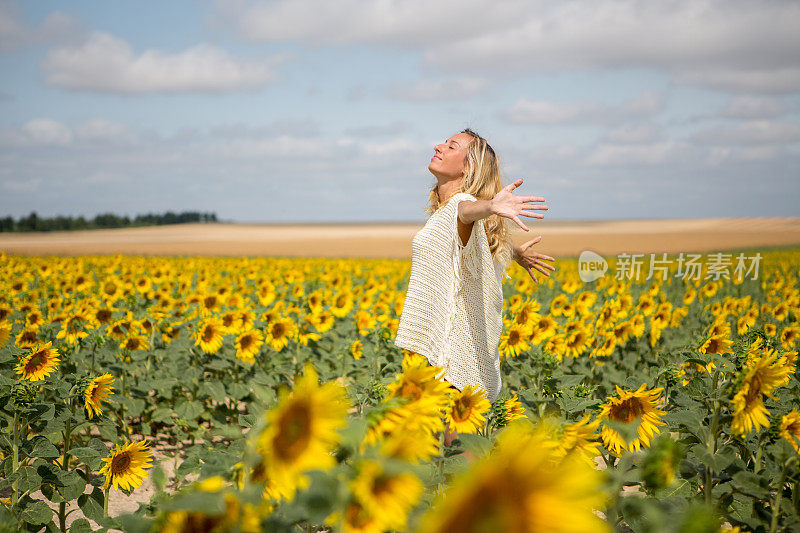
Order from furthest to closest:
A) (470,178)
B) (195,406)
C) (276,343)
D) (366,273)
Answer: (366,273), (276,343), (195,406), (470,178)

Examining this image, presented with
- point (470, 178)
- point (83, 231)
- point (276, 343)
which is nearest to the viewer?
point (470, 178)

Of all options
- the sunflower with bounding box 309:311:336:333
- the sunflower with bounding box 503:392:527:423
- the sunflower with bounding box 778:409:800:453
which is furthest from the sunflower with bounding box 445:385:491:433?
the sunflower with bounding box 309:311:336:333

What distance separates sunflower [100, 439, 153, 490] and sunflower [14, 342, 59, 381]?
29.7 inches

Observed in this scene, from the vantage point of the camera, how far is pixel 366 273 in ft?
42.9

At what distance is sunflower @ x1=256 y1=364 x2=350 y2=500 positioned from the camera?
3.54ft

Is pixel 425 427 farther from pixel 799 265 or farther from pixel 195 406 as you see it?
pixel 799 265

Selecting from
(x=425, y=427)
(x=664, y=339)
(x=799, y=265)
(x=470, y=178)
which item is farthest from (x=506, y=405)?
(x=799, y=265)

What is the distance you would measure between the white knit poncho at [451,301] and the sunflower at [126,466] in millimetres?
1387

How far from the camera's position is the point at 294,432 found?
1.10 metres

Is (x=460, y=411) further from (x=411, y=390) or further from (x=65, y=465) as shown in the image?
(x=65, y=465)

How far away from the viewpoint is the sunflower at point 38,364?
3152 millimetres

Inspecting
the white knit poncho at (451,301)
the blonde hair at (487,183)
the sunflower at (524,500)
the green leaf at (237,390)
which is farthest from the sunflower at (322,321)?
the sunflower at (524,500)

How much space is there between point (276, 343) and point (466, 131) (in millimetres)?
2595

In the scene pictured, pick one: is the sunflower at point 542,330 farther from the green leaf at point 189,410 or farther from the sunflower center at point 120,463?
the sunflower center at point 120,463
